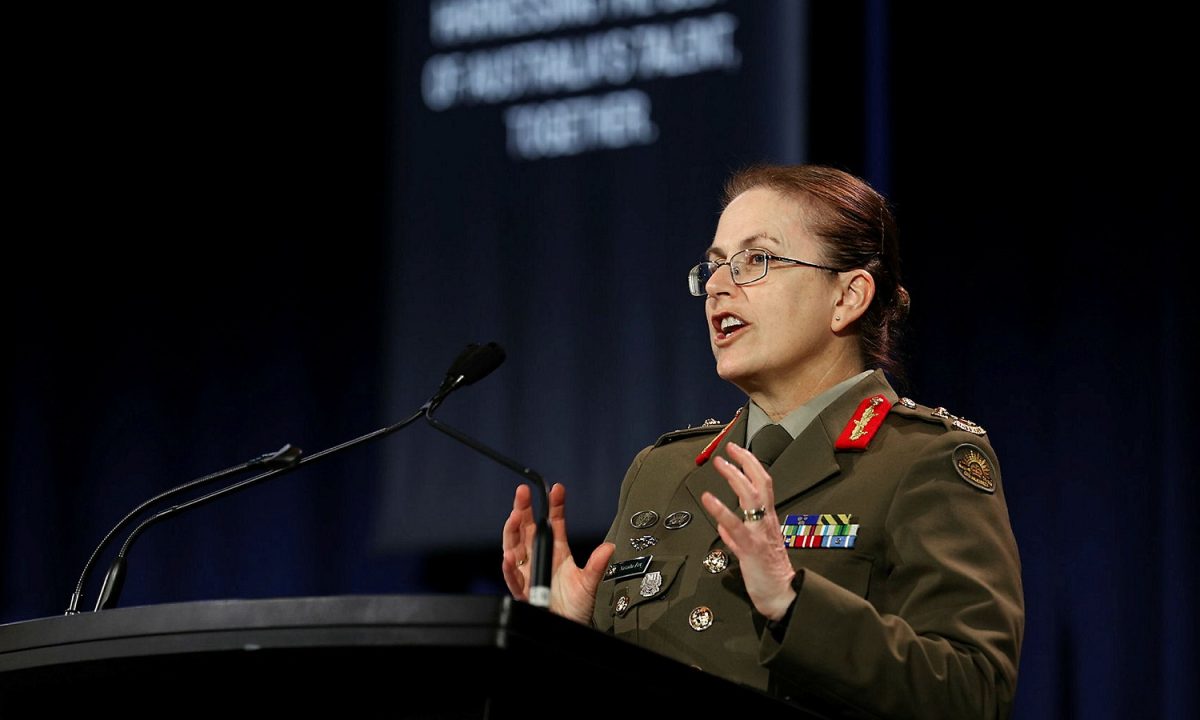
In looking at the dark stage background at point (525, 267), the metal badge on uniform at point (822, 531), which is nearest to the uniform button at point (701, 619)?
the metal badge on uniform at point (822, 531)

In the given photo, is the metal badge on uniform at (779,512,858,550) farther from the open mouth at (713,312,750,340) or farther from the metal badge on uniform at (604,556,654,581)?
the open mouth at (713,312,750,340)

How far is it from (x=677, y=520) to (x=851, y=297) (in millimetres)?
458

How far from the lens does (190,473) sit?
4758mm

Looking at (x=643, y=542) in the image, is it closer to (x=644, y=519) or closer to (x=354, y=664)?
(x=644, y=519)

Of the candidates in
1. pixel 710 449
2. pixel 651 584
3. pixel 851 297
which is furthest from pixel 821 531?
pixel 851 297

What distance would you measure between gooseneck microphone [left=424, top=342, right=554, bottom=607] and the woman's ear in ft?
1.99

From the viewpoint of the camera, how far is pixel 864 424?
6.70 feet

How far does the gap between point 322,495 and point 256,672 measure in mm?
3191

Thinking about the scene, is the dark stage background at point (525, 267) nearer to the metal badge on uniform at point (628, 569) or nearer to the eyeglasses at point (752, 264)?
the eyeglasses at point (752, 264)

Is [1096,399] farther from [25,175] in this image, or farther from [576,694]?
[25,175]

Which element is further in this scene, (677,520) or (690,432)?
(690,432)

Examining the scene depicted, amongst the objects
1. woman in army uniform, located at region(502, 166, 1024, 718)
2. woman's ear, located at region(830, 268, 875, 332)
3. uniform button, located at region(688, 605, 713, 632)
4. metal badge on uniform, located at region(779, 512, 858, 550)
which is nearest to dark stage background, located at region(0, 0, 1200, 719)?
woman in army uniform, located at region(502, 166, 1024, 718)

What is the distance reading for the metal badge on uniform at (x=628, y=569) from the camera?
2.03m

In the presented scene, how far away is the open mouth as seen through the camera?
7.21ft
